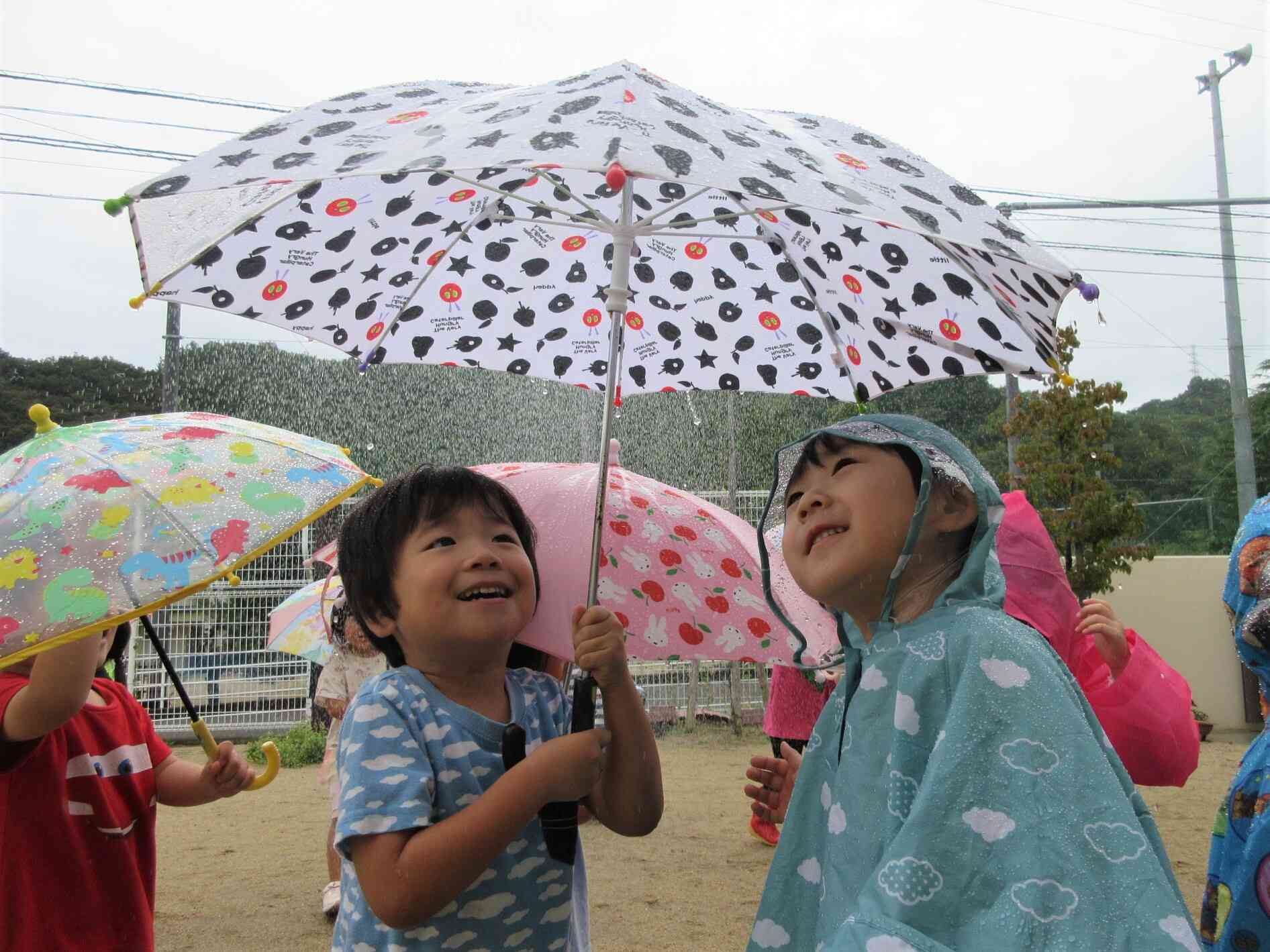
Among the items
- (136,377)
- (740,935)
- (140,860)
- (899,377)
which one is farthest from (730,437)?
(136,377)

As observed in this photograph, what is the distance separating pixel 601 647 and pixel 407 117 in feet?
3.40

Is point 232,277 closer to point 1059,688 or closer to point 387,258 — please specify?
point 387,258

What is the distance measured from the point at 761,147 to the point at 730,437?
8.57 meters

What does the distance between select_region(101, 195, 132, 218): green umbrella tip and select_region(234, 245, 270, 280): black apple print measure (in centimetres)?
88

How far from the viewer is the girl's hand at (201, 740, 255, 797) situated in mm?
2322

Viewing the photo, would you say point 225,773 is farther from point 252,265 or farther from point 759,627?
point 759,627

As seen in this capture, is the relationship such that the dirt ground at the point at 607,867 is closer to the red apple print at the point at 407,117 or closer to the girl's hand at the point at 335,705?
the girl's hand at the point at 335,705

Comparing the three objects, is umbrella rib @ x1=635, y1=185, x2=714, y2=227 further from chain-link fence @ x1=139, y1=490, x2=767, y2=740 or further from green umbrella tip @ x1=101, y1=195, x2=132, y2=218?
chain-link fence @ x1=139, y1=490, x2=767, y2=740

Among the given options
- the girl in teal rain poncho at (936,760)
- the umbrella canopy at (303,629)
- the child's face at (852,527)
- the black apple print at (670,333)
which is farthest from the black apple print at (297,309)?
the umbrella canopy at (303,629)

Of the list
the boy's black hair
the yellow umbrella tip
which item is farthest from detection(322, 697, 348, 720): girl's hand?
the boy's black hair

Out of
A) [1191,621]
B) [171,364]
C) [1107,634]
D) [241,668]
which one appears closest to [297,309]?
[1107,634]

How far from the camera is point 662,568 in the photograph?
8.77 ft

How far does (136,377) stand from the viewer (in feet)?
83.4

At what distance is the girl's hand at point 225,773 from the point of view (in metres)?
2.32
